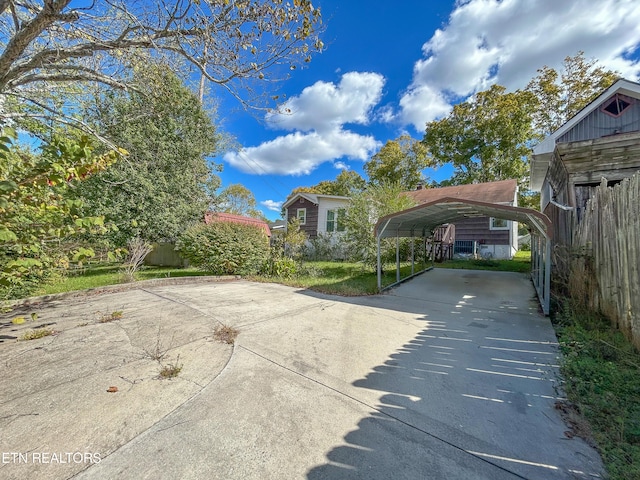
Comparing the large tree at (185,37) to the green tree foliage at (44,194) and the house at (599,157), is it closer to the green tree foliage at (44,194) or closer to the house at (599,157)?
the green tree foliage at (44,194)

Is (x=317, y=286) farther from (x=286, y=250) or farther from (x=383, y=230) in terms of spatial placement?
(x=286, y=250)

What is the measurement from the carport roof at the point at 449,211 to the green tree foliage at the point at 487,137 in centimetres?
1574

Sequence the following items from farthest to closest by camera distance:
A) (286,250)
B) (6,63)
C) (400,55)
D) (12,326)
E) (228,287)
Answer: (286,250)
(400,55)
(228,287)
(12,326)
(6,63)

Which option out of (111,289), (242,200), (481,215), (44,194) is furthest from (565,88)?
(242,200)

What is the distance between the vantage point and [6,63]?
272 cm

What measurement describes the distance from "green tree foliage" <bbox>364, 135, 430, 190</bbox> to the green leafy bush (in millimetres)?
20941

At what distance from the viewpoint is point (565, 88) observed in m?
17.9

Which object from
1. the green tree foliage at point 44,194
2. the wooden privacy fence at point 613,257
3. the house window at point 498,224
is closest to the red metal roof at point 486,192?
the house window at point 498,224

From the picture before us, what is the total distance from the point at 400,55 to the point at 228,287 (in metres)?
10.8

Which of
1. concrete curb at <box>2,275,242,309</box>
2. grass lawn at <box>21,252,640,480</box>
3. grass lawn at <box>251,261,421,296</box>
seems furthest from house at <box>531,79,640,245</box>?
concrete curb at <box>2,275,242,309</box>

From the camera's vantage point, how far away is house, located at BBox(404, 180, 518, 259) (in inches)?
590

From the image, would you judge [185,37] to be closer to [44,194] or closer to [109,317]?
[44,194]

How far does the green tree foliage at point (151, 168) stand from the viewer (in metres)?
11.0

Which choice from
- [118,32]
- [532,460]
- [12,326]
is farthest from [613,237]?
[12,326]
